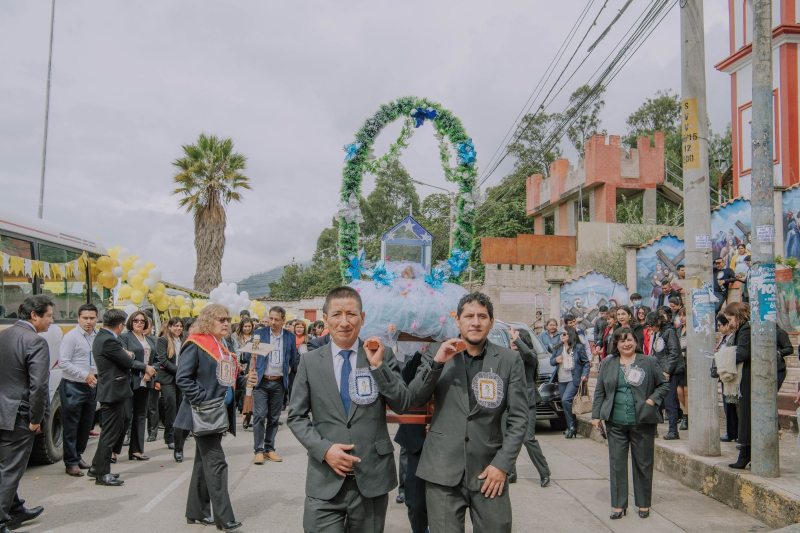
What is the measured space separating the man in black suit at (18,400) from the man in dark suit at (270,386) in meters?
3.01

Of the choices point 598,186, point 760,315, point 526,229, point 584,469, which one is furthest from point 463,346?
point 526,229

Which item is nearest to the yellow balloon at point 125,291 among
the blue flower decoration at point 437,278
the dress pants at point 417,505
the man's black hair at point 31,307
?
the man's black hair at point 31,307

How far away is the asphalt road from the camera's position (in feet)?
18.9

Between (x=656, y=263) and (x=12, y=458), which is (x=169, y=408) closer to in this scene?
(x=12, y=458)

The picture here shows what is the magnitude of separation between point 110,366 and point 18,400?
6.25 ft

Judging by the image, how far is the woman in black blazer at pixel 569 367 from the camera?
9953 mm

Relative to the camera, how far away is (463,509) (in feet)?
12.1

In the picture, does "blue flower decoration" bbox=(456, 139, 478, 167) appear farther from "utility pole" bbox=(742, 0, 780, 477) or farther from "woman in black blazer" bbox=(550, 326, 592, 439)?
"woman in black blazer" bbox=(550, 326, 592, 439)

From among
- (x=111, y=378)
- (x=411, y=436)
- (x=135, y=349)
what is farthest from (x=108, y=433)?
(x=411, y=436)

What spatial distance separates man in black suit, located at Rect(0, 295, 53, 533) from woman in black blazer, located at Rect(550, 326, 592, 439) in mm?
7349

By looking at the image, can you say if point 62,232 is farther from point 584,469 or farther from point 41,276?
point 584,469

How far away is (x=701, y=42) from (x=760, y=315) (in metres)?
3.36

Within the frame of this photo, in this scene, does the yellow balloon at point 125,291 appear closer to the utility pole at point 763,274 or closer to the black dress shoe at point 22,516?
the black dress shoe at point 22,516

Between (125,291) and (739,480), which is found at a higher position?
(125,291)
